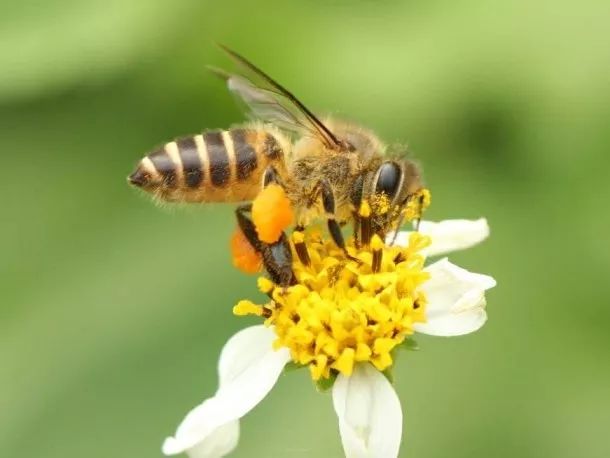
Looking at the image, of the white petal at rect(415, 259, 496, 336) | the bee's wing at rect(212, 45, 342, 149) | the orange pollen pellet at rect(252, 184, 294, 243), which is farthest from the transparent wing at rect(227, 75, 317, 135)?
the white petal at rect(415, 259, 496, 336)

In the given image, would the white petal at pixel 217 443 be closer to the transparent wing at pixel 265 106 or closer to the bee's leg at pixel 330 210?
the bee's leg at pixel 330 210

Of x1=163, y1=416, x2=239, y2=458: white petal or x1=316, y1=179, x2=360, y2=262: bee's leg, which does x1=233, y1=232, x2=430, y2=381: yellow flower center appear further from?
x1=163, y1=416, x2=239, y2=458: white petal

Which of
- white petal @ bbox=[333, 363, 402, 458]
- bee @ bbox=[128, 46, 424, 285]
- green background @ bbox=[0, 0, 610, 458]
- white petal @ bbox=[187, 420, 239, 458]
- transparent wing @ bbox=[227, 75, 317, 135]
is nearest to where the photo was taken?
white petal @ bbox=[333, 363, 402, 458]

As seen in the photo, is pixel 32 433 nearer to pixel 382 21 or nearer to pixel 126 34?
pixel 126 34

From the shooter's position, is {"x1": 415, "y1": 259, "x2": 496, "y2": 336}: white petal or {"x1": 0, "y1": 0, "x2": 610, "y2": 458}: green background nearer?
{"x1": 415, "y1": 259, "x2": 496, "y2": 336}: white petal

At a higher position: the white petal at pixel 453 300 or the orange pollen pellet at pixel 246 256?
the orange pollen pellet at pixel 246 256

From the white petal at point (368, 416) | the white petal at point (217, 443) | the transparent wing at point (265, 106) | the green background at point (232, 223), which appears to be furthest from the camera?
the green background at point (232, 223)

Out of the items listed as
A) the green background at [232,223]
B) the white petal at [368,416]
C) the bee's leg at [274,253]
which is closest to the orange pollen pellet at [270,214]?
the bee's leg at [274,253]

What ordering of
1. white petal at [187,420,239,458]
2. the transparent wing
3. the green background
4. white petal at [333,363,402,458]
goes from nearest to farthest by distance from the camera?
white petal at [333,363,402,458]
white petal at [187,420,239,458]
the transparent wing
the green background
